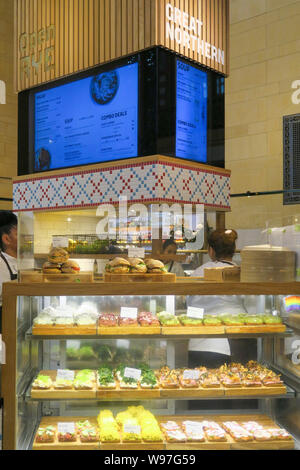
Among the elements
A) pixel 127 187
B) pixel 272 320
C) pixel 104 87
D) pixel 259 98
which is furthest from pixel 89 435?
pixel 259 98

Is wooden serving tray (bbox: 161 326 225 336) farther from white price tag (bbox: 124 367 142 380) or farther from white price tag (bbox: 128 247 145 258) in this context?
white price tag (bbox: 128 247 145 258)

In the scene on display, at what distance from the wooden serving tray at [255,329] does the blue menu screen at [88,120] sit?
1699 mm

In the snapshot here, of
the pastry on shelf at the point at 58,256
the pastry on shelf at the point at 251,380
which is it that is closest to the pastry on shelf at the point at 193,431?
the pastry on shelf at the point at 251,380

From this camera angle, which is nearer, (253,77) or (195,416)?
(195,416)

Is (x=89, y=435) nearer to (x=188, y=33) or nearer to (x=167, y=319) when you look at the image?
(x=167, y=319)

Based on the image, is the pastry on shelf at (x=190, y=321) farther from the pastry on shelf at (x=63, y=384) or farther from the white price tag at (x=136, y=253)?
the pastry on shelf at (x=63, y=384)

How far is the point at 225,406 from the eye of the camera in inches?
114

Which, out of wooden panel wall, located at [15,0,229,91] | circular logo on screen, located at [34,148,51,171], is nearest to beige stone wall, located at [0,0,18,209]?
wooden panel wall, located at [15,0,229,91]

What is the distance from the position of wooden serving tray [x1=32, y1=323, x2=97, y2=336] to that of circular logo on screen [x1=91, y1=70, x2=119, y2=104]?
7.00 ft

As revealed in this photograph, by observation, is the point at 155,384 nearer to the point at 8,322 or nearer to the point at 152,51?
the point at 8,322

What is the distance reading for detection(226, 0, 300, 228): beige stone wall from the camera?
17.9 ft

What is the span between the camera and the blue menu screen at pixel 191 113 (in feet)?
12.4

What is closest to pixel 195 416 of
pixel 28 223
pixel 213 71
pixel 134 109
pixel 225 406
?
pixel 225 406

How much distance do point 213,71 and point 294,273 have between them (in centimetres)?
234
